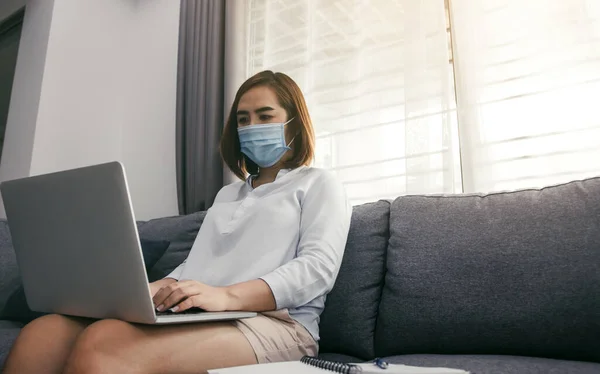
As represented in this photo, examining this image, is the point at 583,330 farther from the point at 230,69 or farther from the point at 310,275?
the point at 230,69

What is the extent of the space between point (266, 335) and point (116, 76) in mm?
2484

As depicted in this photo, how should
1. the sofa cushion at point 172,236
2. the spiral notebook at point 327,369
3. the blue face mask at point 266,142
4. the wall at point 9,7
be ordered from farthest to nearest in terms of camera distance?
the wall at point 9,7
the sofa cushion at point 172,236
the blue face mask at point 266,142
the spiral notebook at point 327,369

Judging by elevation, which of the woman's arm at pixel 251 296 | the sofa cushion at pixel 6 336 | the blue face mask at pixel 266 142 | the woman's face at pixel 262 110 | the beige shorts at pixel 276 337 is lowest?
the sofa cushion at pixel 6 336

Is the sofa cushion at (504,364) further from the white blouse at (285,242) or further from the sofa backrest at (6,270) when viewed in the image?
the sofa backrest at (6,270)

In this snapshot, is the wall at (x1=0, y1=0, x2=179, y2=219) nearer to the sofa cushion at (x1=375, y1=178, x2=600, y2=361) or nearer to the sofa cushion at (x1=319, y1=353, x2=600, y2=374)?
the sofa cushion at (x1=375, y1=178, x2=600, y2=361)

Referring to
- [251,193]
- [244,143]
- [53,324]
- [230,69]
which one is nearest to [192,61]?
[230,69]

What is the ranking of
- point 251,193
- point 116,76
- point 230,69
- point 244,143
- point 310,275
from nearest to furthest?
point 310,275
point 251,193
point 244,143
point 230,69
point 116,76

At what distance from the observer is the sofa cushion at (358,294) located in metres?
1.21

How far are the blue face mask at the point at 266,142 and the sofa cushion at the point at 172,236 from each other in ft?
1.61

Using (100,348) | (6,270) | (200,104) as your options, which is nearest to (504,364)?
(100,348)

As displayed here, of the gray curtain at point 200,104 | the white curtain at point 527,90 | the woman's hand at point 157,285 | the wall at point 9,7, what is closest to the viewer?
the woman's hand at point 157,285

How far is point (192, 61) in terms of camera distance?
2.43 metres

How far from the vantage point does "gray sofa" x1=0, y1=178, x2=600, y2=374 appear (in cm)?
99

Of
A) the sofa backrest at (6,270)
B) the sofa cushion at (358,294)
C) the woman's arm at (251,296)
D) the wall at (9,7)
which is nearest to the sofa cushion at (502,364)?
the sofa cushion at (358,294)
